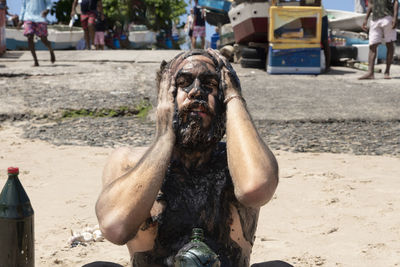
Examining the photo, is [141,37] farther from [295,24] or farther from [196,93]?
[196,93]

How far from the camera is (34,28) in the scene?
11375 mm

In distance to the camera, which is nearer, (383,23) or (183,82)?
(183,82)

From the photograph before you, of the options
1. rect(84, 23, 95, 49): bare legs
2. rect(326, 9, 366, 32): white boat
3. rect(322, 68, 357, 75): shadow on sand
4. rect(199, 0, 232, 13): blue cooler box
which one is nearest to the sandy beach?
rect(322, 68, 357, 75): shadow on sand

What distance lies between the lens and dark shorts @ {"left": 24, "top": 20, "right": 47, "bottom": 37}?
37.1 ft

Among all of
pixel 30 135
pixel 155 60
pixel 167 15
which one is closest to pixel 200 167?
pixel 30 135

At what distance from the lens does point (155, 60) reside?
12.9 metres

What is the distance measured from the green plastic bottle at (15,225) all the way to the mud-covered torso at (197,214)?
526 mm

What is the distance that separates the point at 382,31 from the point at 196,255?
8949mm

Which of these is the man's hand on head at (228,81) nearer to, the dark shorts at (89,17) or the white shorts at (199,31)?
the white shorts at (199,31)

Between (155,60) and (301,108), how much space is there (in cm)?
583

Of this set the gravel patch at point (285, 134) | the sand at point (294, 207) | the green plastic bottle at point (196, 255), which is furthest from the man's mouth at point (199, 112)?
the gravel patch at point (285, 134)

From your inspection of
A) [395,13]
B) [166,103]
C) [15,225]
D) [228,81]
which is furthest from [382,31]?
[15,225]

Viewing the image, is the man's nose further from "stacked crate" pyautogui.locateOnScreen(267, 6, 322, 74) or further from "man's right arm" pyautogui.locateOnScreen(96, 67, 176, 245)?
"stacked crate" pyautogui.locateOnScreen(267, 6, 322, 74)

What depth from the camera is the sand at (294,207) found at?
3568 millimetres
